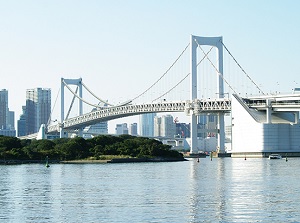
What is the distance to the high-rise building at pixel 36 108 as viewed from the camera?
17988cm

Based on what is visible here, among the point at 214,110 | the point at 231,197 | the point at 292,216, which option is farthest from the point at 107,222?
the point at 214,110

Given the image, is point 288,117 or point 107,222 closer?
point 107,222

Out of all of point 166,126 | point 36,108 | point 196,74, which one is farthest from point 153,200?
point 36,108

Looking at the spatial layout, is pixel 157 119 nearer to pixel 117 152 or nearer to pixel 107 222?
pixel 117 152

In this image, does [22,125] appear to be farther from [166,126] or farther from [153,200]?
[153,200]

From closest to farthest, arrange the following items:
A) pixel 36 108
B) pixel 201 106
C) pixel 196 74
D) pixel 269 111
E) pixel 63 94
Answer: pixel 269 111, pixel 196 74, pixel 201 106, pixel 63 94, pixel 36 108

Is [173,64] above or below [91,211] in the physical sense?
above

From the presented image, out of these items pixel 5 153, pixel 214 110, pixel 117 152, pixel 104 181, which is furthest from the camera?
pixel 214 110

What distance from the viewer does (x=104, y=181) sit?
1221 inches

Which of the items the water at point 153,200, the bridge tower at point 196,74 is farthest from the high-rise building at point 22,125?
the water at point 153,200

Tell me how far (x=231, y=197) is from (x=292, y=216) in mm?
4660

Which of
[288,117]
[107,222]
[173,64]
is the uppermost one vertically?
[173,64]

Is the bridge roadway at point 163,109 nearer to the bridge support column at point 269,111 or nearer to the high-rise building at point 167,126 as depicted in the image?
the bridge support column at point 269,111

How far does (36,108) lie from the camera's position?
185 m
